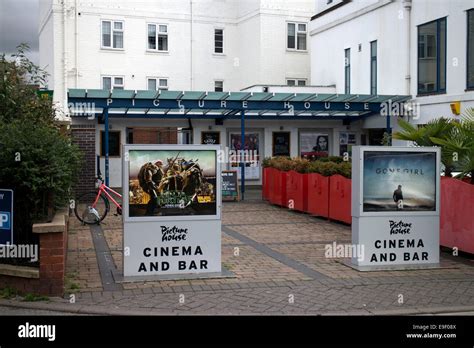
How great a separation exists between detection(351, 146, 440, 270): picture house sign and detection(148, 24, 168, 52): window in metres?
22.7

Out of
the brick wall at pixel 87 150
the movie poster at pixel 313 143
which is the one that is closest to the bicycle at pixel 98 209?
the brick wall at pixel 87 150

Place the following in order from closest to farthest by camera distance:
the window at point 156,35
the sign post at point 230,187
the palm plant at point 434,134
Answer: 1. the palm plant at point 434,134
2. the sign post at point 230,187
3. the window at point 156,35

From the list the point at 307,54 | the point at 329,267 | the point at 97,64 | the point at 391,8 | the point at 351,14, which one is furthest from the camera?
the point at 307,54

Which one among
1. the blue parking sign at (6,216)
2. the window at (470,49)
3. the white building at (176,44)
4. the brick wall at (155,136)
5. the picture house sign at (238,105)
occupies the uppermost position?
the white building at (176,44)

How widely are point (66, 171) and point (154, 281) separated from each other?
6.42 feet

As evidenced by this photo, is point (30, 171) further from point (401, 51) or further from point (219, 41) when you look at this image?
point (219, 41)

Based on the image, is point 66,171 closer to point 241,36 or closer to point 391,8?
point 391,8

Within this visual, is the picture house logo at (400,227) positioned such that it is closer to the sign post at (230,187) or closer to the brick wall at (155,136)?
the sign post at (230,187)

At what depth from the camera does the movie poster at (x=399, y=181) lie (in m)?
9.28

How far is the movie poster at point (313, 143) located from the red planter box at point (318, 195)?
9804 millimetres

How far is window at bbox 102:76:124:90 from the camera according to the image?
29.3 meters

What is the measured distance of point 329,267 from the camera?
31.2 feet

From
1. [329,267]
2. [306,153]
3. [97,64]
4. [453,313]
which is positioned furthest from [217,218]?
[97,64]

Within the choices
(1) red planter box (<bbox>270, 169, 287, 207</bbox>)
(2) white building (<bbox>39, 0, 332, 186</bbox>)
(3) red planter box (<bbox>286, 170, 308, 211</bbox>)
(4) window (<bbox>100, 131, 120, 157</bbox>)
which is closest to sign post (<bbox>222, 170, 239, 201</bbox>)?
(1) red planter box (<bbox>270, 169, 287, 207</bbox>)
